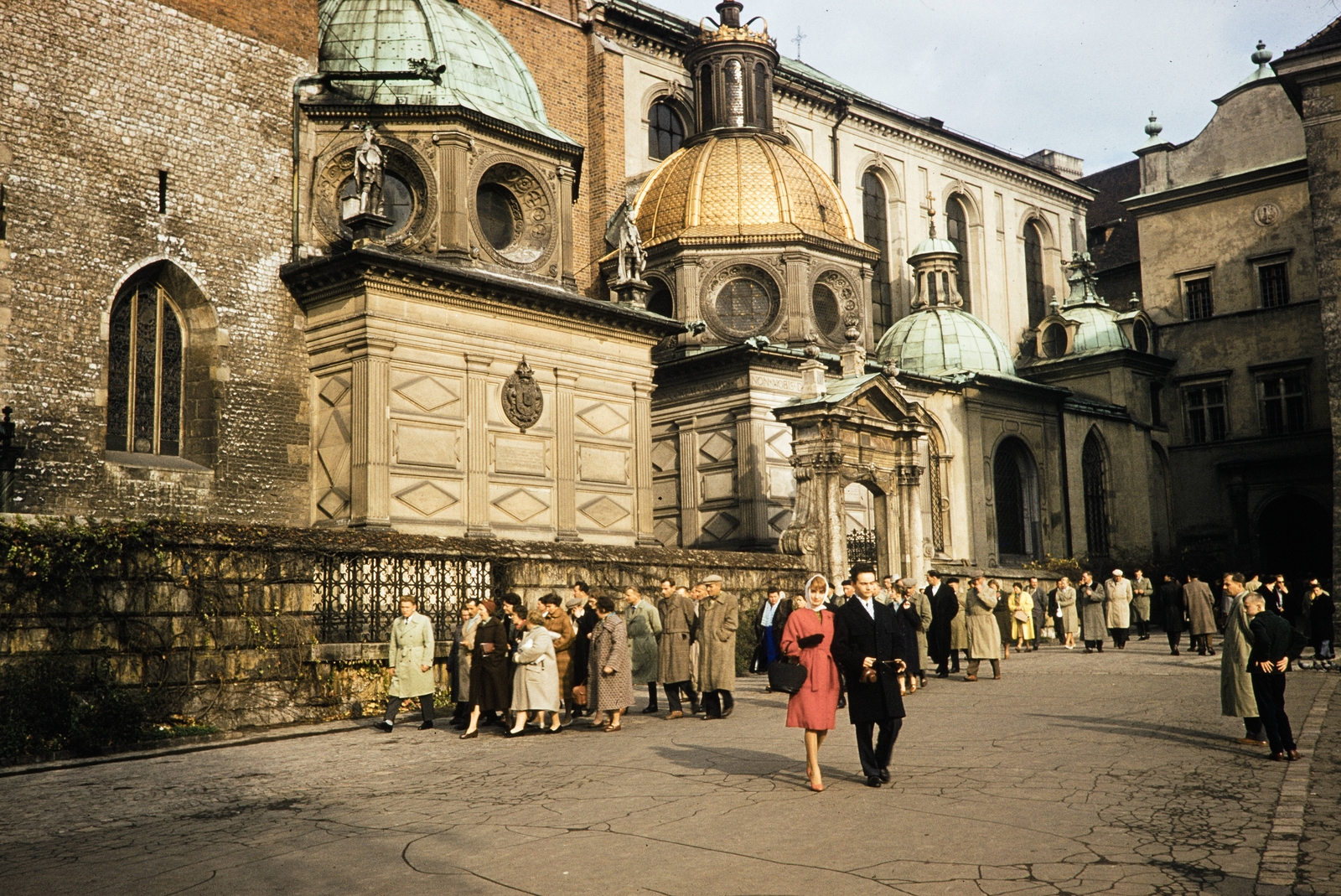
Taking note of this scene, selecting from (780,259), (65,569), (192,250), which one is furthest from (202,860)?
(780,259)

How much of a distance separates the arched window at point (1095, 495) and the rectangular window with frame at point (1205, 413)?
5.07 m

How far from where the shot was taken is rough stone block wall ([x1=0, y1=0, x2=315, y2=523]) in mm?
19984

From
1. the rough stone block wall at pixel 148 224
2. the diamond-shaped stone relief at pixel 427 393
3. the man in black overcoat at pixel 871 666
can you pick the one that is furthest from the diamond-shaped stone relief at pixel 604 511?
the man in black overcoat at pixel 871 666

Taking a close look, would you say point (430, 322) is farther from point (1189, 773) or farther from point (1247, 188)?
point (1247, 188)

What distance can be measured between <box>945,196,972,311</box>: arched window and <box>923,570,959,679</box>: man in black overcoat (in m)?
28.0

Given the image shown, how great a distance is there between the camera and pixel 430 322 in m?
23.8

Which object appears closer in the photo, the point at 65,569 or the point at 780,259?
the point at 65,569

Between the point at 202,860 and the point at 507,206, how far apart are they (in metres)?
19.9

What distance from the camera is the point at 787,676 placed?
33.6ft

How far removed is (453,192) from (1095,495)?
26.2 m

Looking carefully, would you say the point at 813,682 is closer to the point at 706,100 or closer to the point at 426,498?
the point at 426,498

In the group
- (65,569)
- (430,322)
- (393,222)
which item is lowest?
(65,569)

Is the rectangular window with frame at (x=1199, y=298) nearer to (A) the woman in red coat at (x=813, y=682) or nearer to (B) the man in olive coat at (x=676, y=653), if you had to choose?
(B) the man in olive coat at (x=676, y=653)

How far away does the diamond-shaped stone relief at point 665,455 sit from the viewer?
1310 inches
